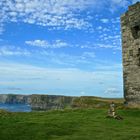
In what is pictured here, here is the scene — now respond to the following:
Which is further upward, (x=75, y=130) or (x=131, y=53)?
(x=131, y=53)

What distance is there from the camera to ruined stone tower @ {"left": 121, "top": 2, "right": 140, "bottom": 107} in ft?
96.0

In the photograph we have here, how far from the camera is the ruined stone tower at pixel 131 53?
29248mm

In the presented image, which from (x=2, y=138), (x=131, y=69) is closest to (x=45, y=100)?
(x=131, y=69)

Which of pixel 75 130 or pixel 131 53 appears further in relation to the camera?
pixel 131 53

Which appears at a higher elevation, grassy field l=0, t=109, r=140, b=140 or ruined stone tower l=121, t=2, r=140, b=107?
ruined stone tower l=121, t=2, r=140, b=107

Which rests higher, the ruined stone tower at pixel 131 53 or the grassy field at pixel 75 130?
the ruined stone tower at pixel 131 53

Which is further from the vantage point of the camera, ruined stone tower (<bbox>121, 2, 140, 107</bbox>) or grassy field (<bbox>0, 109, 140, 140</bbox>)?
ruined stone tower (<bbox>121, 2, 140, 107</bbox>)

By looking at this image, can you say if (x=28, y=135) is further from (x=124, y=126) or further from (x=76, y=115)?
(x=76, y=115)

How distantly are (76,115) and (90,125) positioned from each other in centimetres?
535

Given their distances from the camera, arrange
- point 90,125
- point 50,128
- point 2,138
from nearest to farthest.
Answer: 1. point 2,138
2. point 50,128
3. point 90,125

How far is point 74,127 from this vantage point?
1970 centimetres

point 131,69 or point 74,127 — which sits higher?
point 131,69

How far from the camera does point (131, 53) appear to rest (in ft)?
98.5

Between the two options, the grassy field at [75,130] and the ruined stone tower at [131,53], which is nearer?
the grassy field at [75,130]
